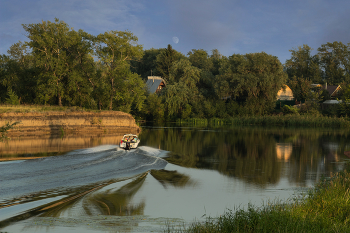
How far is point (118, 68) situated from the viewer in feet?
162

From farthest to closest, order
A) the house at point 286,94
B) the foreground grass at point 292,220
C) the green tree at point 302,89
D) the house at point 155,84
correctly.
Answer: the house at point 286,94 → the house at point 155,84 → the green tree at point 302,89 → the foreground grass at point 292,220

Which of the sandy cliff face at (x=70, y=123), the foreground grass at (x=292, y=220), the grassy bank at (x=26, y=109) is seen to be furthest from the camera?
the grassy bank at (x=26, y=109)

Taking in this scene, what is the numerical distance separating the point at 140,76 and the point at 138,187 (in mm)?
59688

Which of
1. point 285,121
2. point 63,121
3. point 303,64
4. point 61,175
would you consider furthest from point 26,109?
point 303,64

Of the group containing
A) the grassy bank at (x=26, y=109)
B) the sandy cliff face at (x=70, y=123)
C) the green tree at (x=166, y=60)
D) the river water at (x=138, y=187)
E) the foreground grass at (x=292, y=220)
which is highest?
the green tree at (x=166, y=60)

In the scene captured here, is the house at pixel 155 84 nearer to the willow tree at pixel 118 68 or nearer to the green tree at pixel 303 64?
the willow tree at pixel 118 68

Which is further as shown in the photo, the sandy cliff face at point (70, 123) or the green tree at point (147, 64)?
the green tree at point (147, 64)

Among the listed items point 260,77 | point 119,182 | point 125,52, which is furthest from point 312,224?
point 260,77

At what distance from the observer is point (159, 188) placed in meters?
12.9

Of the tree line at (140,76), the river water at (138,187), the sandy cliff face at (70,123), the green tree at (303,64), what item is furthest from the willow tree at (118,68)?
the green tree at (303,64)

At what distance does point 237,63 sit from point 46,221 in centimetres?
6396

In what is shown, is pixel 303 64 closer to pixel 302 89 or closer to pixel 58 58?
pixel 302 89

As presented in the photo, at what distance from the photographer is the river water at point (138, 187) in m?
8.79

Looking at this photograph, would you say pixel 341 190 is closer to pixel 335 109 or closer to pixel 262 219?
pixel 262 219
